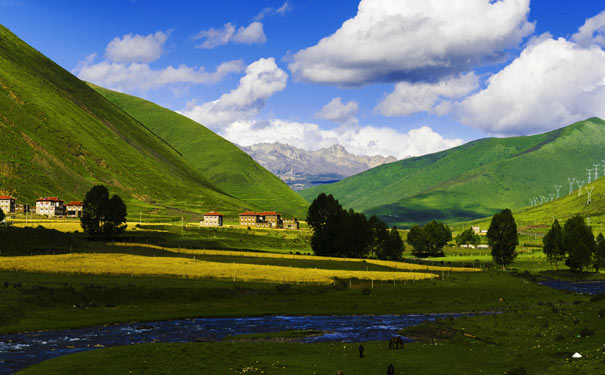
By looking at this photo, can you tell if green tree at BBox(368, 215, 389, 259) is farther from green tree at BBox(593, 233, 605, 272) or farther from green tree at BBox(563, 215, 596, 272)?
green tree at BBox(593, 233, 605, 272)

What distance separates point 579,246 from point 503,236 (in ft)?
68.1

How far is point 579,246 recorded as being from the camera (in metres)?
156

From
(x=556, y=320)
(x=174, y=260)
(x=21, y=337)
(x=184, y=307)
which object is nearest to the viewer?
(x=21, y=337)

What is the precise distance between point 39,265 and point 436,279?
87.3m

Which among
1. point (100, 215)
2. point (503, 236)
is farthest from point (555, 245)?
point (100, 215)

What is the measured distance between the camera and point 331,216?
185 metres

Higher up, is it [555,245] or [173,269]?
[555,245]

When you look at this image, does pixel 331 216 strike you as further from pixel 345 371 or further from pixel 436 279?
pixel 345 371

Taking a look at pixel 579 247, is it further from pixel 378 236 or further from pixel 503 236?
pixel 378 236

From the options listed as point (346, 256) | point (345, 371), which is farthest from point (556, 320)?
point (346, 256)

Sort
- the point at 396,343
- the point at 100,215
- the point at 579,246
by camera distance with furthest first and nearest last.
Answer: the point at 100,215
the point at 579,246
the point at 396,343

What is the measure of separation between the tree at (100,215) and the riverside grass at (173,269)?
43.7 meters

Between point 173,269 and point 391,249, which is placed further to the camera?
point 391,249

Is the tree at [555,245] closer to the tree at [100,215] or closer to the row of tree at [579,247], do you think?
the row of tree at [579,247]
